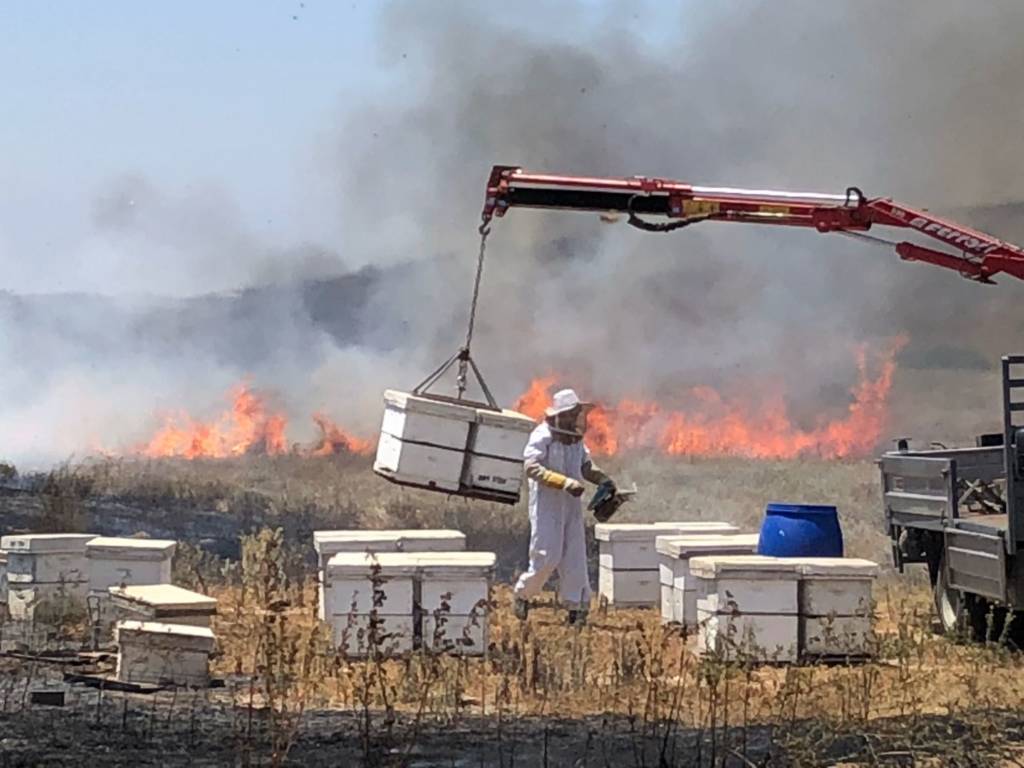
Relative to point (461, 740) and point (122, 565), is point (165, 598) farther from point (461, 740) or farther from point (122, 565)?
point (461, 740)

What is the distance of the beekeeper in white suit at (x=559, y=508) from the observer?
11.5 m

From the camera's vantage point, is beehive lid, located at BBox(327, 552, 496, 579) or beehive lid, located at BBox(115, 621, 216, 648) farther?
beehive lid, located at BBox(327, 552, 496, 579)

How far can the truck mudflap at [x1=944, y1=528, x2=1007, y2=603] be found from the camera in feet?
30.8

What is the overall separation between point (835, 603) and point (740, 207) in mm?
3870

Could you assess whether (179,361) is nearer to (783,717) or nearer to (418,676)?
(418,676)

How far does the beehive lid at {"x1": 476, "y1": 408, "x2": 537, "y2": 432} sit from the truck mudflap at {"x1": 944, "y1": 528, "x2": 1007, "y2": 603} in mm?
3251

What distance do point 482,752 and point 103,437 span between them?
23195mm

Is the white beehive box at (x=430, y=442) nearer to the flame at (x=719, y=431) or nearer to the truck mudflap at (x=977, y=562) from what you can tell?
the truck mudflap at (x=977, y=562)

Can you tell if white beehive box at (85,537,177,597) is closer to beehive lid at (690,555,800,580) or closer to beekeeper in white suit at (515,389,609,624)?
beekeeper in white suit at (515,389,609,624)

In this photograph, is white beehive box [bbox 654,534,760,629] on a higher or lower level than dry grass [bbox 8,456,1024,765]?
higher

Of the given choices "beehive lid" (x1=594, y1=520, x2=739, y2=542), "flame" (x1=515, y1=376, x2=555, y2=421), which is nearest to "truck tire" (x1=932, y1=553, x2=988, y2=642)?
"beehive lid" (x1=594, y1=520, x2=739, y2=542)

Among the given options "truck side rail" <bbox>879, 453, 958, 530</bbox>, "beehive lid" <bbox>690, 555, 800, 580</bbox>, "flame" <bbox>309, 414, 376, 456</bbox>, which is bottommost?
"beehive lid" <bbox>690, 555, 800, 580</bbox>

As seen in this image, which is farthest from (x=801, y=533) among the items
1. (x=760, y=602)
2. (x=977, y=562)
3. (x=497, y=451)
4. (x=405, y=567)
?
(x=405, y=567)

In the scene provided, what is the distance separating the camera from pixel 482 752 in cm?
671
